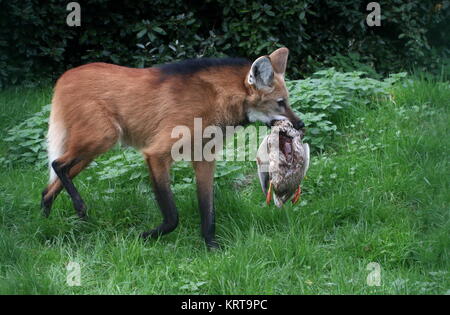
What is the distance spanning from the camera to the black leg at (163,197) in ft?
12.9

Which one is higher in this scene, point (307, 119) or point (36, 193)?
point (307, 119)

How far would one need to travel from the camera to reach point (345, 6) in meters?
6.94

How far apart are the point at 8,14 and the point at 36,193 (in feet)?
8.74

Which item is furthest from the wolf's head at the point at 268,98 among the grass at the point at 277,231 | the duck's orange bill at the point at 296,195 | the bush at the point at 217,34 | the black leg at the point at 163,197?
the bush at the point at 217,34

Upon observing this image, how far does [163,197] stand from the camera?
3.94 meters

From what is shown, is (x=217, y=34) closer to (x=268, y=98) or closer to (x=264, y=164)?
(x=268, y=98)

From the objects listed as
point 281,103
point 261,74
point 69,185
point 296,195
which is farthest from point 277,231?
point 69,185

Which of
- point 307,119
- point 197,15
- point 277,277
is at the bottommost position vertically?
point 277,277

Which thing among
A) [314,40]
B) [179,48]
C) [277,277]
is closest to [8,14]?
[179,48]

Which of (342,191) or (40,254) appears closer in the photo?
(40,254)

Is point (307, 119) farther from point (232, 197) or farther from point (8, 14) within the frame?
point (8, 14)

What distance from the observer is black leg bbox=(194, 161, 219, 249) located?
3988 millimetres

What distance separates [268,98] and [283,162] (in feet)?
1.61

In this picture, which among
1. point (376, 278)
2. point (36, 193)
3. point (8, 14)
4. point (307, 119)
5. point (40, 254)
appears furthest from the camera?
point (8, 14)
